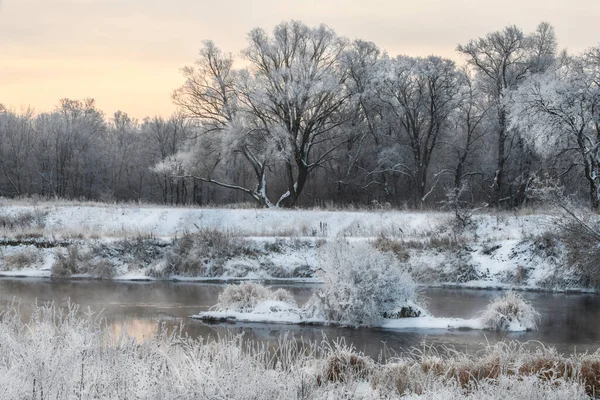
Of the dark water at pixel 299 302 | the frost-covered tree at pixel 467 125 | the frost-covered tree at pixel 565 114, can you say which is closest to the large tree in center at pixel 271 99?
the frost-covered tree at pixel 467 125

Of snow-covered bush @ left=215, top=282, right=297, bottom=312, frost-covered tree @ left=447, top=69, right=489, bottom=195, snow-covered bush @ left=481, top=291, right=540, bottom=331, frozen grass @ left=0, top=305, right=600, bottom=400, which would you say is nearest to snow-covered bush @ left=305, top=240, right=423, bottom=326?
snow-covered bush @ left=215, top=282, right=297, bottom=312

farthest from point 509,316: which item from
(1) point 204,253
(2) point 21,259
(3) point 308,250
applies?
(2) point 21,259

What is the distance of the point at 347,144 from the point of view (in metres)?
45.8

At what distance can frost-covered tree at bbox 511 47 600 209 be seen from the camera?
29.6 metres

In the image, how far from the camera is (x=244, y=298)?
16.3m

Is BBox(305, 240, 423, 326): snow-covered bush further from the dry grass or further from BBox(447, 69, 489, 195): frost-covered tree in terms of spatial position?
BBox(447, 69, 489, 195): frost-covered tree

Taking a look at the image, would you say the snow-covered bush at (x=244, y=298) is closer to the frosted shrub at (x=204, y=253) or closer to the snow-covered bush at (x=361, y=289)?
the snow-covered bush at (x=361, y=289)

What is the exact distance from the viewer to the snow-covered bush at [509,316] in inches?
566

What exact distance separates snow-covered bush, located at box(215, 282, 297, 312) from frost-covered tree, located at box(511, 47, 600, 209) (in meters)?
18.5

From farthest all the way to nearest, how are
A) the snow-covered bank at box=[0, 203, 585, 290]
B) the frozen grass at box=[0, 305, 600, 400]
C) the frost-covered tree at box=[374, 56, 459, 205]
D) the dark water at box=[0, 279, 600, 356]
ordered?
the frost-covered tree at box=[374, 56, 459, 205]
the snow-covered bank at box=[0, 203, 585, 290]
the dark water at box=[0, 279, 600, 356]
the frozen grass at box=[0, 305, 600, 400]

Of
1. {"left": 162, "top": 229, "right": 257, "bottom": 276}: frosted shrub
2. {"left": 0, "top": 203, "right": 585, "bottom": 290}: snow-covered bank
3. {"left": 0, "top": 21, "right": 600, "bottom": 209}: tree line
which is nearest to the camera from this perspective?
{"left": 0, "top": 203, "right": 585, "bottom": 290}: snow-covered bank

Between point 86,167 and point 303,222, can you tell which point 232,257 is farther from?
point 86,167

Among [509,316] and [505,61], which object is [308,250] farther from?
[505,61]

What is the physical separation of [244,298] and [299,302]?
2380mm
